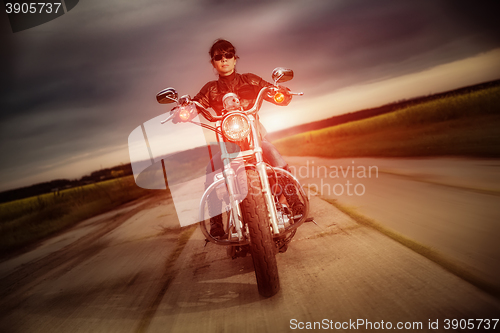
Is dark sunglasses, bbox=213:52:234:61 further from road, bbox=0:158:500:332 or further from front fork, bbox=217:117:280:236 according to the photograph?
road, bbox=0:158:500:332

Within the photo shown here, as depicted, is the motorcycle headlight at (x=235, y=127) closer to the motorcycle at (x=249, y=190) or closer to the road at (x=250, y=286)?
the motorcycle at (x=249, y=190)

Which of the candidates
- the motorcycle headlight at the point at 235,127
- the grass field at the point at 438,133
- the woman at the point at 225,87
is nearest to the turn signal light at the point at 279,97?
the woman at the point at 225,87

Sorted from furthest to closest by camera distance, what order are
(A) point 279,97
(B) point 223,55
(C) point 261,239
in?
(B) point 223,55, (A) point 279,97, (C) point 261,239

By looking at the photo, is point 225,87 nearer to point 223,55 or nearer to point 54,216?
point 223,55

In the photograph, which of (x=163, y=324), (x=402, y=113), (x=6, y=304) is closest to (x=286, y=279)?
(x=163, y=324)

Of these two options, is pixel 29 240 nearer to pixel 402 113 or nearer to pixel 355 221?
pixel 355 221

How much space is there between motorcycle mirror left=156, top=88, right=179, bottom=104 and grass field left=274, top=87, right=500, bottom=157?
6.35m

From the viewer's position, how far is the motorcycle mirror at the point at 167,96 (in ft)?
8.64

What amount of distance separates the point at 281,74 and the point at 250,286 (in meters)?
2.10

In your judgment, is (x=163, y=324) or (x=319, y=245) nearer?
(x=163, y=324)

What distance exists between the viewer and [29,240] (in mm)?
8156

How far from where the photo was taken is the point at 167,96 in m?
2.63

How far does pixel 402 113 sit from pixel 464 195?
827 inches

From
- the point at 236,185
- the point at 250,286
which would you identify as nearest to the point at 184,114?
the point at 236,185
